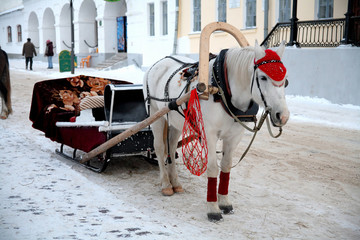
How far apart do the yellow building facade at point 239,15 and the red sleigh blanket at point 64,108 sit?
607 centimetres

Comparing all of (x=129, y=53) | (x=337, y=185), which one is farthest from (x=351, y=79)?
(x=129, y=53)

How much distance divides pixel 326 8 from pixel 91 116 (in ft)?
30.1

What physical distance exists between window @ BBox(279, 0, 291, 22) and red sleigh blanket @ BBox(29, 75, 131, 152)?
28.3 ft

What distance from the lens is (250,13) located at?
1469 centimetres

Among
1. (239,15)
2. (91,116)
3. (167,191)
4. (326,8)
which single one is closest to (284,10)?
(326,8)

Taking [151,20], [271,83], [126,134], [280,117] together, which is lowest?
[126,134]

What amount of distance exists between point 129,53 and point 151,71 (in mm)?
17854

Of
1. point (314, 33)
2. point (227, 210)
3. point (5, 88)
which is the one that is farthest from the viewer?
point (314, 33)

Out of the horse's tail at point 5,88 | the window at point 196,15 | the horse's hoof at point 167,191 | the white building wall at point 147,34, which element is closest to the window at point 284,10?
the window at point 196,15

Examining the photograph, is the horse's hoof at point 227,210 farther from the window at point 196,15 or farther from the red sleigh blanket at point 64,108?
the window at point 196,15

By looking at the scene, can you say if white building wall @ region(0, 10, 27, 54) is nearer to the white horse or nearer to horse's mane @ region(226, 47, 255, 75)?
the white horse

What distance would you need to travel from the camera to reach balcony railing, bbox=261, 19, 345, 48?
11.4m

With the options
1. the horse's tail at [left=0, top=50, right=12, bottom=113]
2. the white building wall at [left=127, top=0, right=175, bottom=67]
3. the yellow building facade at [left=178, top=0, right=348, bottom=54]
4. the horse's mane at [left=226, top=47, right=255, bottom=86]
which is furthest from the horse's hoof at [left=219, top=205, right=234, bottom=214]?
the white building wall at [left=127, top=0, right=175, bottom=67]

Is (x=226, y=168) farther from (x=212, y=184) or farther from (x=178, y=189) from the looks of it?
(x=178, y=189)
